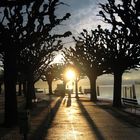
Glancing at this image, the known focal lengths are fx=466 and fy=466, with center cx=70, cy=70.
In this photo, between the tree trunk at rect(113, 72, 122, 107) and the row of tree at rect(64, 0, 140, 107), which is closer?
the row of tree at rect(64, 0, 140, 107)

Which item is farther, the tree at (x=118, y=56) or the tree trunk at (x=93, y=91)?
the tree trunk at (x=93, y=91)

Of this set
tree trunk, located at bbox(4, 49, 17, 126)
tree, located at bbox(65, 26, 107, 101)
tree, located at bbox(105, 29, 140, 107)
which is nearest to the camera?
tree trunk, located at bbox(4, 49, 17, 126)

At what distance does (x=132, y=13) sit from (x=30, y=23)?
570 centimetres

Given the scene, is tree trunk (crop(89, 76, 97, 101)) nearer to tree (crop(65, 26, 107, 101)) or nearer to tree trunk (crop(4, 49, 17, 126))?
tree (crop(65, 26, 107, 101))

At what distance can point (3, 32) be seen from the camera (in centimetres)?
2181

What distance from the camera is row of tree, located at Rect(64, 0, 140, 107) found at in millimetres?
25087

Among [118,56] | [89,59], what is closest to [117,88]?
[118,56]

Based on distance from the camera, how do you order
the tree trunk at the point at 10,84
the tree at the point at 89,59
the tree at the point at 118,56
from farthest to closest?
the tree at the point at 89,59 < the tree at the point at 118,56 < the tree trunk at the point at 10,84

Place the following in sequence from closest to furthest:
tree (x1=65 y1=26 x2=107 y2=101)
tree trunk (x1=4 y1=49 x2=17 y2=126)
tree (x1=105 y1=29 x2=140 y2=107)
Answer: tree trunk (x1=4 y1=49 x2=17 y2=126)
tree (x1=105 y1=29 x2=140 y2=107)
tree (x1=65 y1=26 x2=107 y2=101)

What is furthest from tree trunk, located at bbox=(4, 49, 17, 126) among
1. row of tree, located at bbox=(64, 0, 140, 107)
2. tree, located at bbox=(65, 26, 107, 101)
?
tree, located at bbox=(65, 26, 107, 101)

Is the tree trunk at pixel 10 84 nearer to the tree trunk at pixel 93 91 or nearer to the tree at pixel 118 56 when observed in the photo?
the tree at pixel 118 56

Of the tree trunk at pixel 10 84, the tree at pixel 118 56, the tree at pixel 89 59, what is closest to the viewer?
the tree trunk at pixel 10 84

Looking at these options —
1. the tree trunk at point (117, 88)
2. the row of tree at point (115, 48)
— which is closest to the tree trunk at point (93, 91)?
the row of tree at point (115, 48)

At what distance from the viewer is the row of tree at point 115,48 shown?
25087 mm
